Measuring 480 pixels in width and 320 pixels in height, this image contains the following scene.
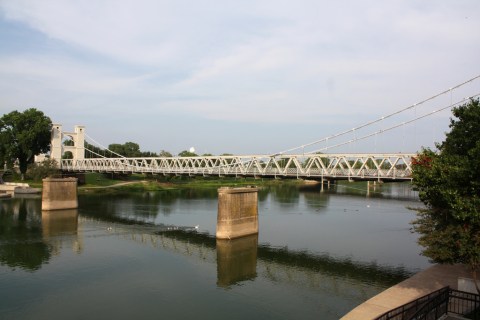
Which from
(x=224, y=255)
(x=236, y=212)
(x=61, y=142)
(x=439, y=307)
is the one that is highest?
(x=61, y=142)

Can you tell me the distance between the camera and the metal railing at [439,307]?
52.0ft

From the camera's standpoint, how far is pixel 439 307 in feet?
54.9

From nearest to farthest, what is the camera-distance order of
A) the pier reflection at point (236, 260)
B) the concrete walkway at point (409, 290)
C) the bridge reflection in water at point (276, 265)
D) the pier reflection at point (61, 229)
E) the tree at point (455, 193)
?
the tree at point (455, 193) → the concrete walkway at point (409, 290) → the bridge reflection in water at point (276, 265) → the pier reflection at point (236, 260) → the pier reflection at point (61, 229)

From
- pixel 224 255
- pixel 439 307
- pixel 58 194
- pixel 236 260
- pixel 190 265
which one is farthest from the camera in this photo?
pixel 58 194

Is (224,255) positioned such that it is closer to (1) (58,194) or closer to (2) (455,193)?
(2) (455,193)

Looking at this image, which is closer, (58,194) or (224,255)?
(224,255)

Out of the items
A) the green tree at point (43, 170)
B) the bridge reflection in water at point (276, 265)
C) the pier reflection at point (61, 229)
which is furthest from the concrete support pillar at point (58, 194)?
the green tree at point (43, 170)

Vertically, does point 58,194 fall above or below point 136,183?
below

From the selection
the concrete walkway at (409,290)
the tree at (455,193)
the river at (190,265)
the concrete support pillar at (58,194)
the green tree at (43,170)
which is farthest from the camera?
the green tree at (43,170)

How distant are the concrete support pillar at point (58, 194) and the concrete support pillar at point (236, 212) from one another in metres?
27.7

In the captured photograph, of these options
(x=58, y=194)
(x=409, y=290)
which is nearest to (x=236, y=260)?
(x=409, y=290)

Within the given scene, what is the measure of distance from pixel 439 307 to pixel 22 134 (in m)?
86.5

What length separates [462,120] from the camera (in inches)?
786

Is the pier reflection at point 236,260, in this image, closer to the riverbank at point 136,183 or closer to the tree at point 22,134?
the riverbank at point 136,183
